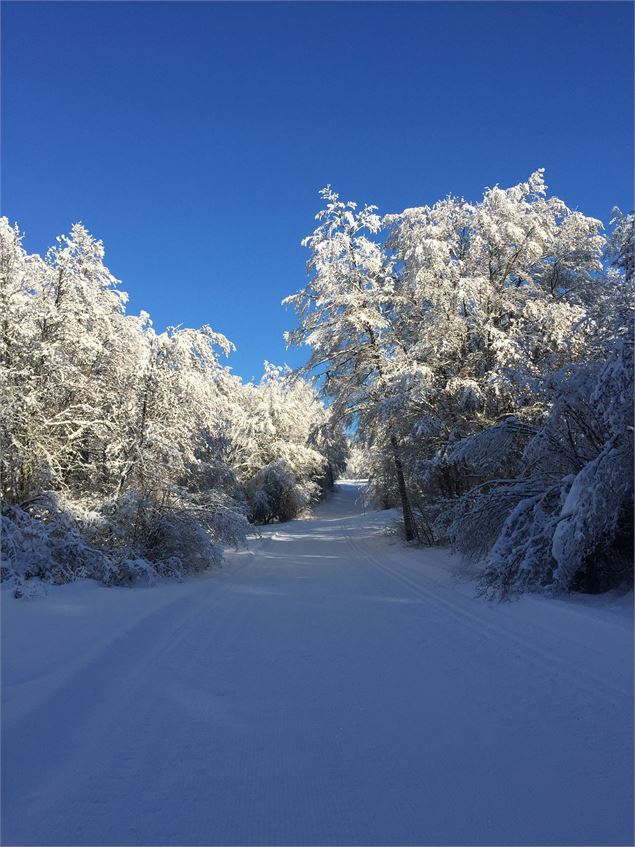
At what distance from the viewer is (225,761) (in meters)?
3.14

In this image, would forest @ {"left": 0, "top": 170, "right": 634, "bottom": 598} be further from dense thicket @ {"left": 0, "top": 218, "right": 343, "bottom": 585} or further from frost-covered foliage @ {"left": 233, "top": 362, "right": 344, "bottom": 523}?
frost-covered foliage @ {"left": 233, "top": 362, "right": 344, "bottom": 523}

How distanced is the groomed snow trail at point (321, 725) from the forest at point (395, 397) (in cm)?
145

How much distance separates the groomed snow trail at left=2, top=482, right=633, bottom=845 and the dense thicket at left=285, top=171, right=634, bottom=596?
121 cm

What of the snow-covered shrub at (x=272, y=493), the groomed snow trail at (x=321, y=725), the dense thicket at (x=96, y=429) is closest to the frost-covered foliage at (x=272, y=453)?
the snow-covered shrub at (x=272, y=493)

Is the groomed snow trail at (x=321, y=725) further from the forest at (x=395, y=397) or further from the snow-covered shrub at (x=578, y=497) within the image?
the forest at (x=395, y=397)

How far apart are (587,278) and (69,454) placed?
14488 millimetres

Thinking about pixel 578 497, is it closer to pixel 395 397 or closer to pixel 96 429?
pixel 395 397

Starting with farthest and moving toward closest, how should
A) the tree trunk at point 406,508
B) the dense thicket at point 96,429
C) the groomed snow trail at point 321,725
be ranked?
1. the tree trunk at point 406,508
2. the dense thicket at point 96,429
3. the groomed snow trail at point 321,725

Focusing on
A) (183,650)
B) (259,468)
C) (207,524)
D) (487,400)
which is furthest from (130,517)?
(259,468)

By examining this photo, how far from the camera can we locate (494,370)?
420 inches

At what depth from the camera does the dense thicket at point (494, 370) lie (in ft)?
19.8

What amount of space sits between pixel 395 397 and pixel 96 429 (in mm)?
6868

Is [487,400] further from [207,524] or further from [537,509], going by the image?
[207,524]

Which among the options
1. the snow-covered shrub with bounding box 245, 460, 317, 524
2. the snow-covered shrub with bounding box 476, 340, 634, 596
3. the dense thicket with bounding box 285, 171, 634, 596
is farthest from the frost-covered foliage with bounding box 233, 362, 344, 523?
the snow-covered shrub with bounding box 476, 340, 634, 596
